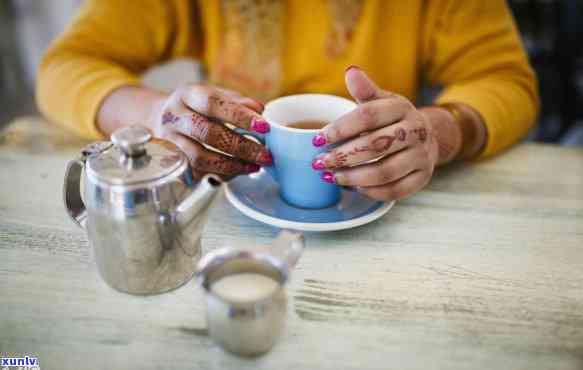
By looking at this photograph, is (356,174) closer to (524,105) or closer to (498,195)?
(498,195)

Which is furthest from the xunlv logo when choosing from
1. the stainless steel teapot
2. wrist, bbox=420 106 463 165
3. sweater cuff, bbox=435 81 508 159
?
sweater cuff, bbox=435 81 508 159

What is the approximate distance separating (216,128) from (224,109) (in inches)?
1.3

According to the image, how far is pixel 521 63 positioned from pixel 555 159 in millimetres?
235

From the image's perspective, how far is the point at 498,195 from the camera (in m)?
0.86

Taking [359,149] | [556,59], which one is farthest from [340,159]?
[556,59]

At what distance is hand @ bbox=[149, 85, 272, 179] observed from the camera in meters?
0.73

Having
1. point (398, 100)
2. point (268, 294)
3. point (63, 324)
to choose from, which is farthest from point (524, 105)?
point (63, 324)

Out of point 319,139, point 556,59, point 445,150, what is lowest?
point 556,59

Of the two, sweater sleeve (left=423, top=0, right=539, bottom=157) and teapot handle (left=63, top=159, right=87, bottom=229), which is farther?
sweater sleeve (left=423, top=0, right=539, bottom=157)

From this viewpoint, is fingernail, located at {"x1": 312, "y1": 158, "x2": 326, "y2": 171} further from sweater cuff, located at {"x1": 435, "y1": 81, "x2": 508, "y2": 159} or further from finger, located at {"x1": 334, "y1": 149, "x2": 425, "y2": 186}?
sweater cuff, located at {"x1": 435, "y1": 81, "x2": 508, "y2": 159}

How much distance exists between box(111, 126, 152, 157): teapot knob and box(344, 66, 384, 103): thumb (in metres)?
0.31

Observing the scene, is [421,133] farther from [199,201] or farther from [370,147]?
[199,201]

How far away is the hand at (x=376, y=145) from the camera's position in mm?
692

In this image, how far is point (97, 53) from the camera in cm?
107
